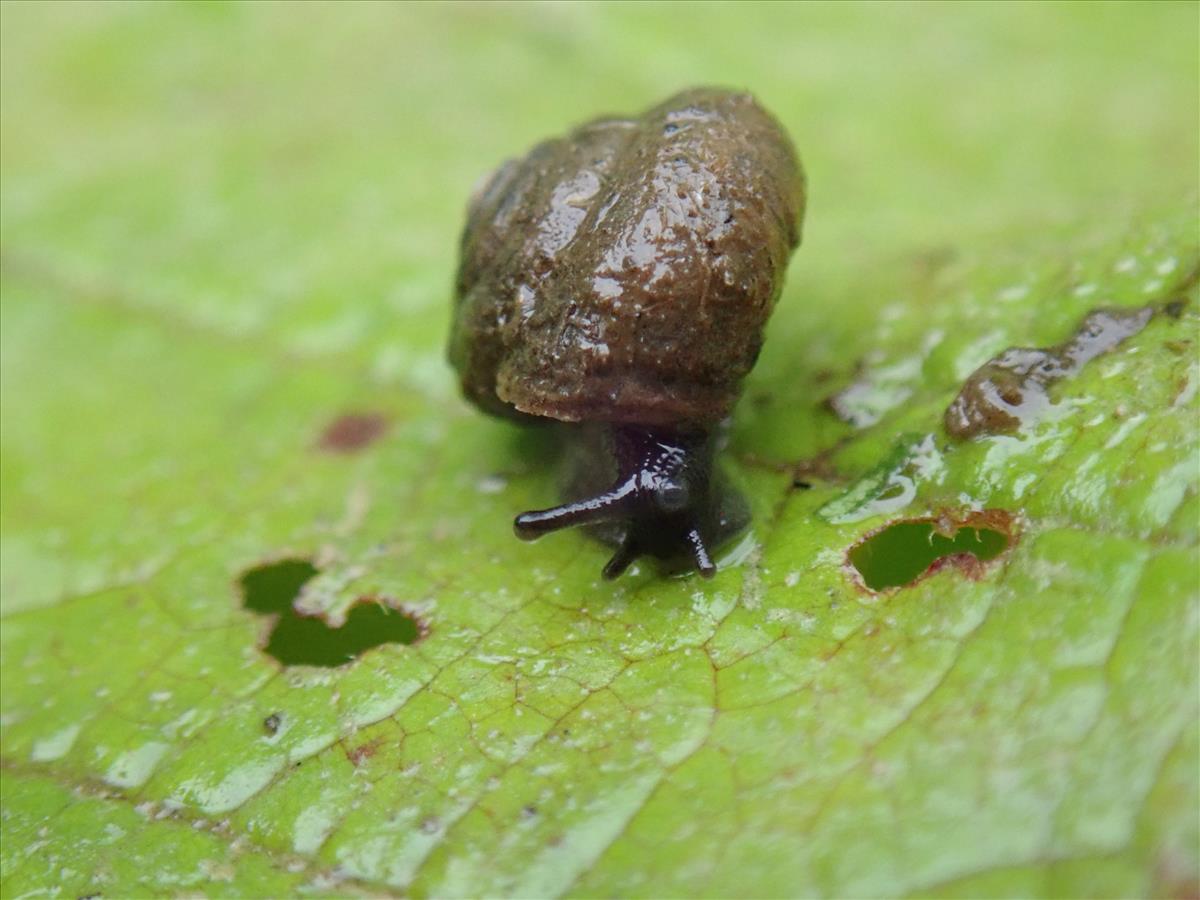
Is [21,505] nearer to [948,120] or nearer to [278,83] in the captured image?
[278,83]

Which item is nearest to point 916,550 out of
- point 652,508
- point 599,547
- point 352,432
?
point 652,508

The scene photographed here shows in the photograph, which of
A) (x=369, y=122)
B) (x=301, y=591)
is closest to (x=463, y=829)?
(x=301, y=591)

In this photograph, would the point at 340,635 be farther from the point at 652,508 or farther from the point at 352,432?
the point at 352,432

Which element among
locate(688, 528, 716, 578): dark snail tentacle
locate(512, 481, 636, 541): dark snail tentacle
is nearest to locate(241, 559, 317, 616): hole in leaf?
locate(512, 481, 636, 541): dark snail tentacle

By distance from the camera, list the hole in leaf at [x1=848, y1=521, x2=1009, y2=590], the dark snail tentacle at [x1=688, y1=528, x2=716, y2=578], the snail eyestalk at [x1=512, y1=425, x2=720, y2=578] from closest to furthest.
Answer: the hole in leaf at [x1=848, y1=521, x2=1009, y2=590] → the dark snail tentacle at [x1=688, y1=528, x2=716, y2=578] → the snail eyestalk at [x1=512, y1=425, x2=720, y2=578]

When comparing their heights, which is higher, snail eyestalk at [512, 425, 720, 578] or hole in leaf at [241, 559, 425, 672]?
snail eyestalk at [512, 425, 720, 578]

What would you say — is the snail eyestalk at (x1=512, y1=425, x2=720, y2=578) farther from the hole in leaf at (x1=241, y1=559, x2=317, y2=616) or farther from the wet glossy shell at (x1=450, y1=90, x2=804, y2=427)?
the hole in leaf at (x1=241, y1=559, x2=317, y2=616)
